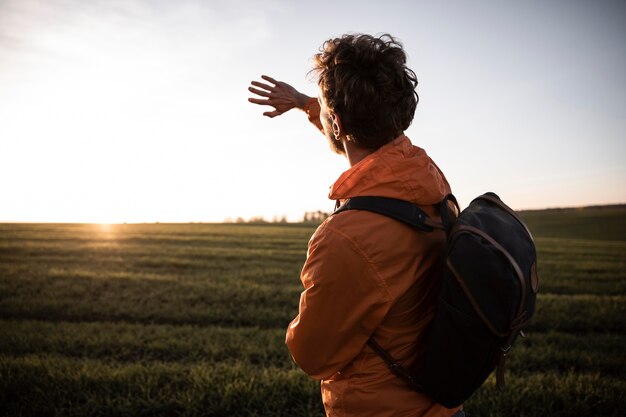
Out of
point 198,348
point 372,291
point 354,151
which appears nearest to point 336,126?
point 354,151

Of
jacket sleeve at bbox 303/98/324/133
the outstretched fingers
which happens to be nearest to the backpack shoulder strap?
jacket sleeve at bbox 303/98/324/133

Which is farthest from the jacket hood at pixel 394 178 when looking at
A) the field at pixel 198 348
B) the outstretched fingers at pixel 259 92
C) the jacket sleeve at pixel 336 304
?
the field at pixel 198 348

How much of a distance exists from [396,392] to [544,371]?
4771 mm

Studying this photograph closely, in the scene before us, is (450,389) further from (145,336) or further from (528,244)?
(145,336)

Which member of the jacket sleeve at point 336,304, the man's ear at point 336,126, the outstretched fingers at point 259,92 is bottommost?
the jacket sleeve at point 336,304

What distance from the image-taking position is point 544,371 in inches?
197

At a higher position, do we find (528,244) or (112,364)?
(528,244)

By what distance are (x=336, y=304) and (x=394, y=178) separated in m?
0.51

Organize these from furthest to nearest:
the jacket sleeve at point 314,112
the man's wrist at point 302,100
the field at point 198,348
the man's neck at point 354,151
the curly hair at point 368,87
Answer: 1. the field at point 198,348
2. the man's wrist at point 302,100
3. the jacket sleeve at point 314,112
4. the man's neck at point 354,151
5. the curly hair at point 368,87

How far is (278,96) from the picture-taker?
2.40 metres

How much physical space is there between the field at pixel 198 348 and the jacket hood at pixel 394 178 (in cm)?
317

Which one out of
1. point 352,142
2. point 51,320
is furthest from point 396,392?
point 51,320

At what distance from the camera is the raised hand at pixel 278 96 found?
2.37 meters

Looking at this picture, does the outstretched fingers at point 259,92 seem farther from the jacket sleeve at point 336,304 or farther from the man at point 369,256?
the jacket sleeve at point 336,304
